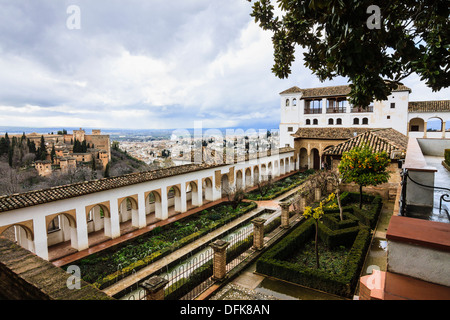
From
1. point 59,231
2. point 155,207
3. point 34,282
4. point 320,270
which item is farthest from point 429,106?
point 34,282

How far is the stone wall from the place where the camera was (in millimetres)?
2691

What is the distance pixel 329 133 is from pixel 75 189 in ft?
82.9

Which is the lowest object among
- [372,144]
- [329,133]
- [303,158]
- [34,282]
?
[303,158]

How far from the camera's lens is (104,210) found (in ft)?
38.8

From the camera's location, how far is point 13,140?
3634cm

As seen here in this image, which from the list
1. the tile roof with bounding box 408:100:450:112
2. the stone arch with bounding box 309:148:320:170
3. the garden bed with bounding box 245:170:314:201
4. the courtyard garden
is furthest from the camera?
the stone arch with bounding box 309:148:320:170

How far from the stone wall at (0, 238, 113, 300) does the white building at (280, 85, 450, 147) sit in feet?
95.0

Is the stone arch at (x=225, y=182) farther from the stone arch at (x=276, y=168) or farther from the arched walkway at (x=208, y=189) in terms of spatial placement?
the stone arch at (x=276, y=168)

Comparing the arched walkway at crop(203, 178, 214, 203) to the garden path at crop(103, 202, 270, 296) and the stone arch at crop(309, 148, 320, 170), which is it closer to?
the garden path at crop(103, 202, 270, 296)

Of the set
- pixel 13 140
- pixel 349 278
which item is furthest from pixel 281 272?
pixel 13 140

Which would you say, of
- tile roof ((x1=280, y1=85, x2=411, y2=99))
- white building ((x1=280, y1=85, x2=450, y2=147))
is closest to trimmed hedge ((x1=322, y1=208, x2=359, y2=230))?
white building ((x1=280, y1=85, x2=450, y2=147))

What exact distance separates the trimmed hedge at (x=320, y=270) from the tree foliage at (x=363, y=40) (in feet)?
14.4

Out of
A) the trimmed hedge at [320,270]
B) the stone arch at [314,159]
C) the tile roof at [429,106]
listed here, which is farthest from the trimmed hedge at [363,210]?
the tile roof at [429,106]
